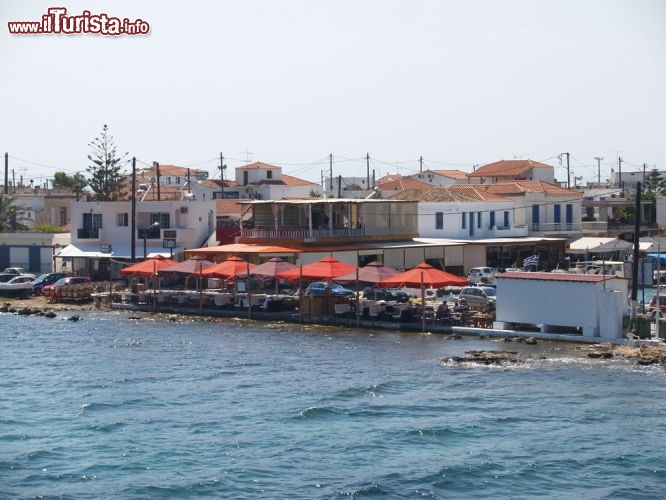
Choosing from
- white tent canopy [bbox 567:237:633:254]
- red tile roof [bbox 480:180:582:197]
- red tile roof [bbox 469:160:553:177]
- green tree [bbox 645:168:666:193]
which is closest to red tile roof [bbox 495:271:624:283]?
white tent canopy [bbox 567:237:633:254]

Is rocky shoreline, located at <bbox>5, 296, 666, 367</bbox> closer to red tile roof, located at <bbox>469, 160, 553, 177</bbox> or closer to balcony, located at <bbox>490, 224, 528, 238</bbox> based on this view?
balcony, located at <bbox>490, 224, 528, 238</bbox>

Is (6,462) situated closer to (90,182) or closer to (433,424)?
(433,424)

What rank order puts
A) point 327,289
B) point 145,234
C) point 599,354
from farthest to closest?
point 145,234
point 327,289
point 599,354

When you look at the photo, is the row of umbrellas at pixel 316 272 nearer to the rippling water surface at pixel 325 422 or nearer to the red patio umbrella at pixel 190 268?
the red patio umbrella at pixel 190 268

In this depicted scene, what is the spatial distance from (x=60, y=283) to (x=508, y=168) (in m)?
49.7

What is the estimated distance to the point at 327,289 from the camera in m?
52.1

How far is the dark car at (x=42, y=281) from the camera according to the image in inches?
2516

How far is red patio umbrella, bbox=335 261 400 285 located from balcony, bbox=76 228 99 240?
24.5 m

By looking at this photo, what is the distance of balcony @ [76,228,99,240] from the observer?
2763 inches

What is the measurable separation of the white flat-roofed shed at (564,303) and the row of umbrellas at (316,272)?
300cm

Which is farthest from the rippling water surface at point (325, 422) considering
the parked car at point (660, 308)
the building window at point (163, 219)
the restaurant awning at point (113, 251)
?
the building window at point (163, 219)

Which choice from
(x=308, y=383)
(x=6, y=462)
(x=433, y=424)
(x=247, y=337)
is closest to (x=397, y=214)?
(x=247, y=337)

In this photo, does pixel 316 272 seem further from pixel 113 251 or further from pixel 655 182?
pixel 655 182

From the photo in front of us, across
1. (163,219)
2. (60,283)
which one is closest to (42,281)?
(60,283)
